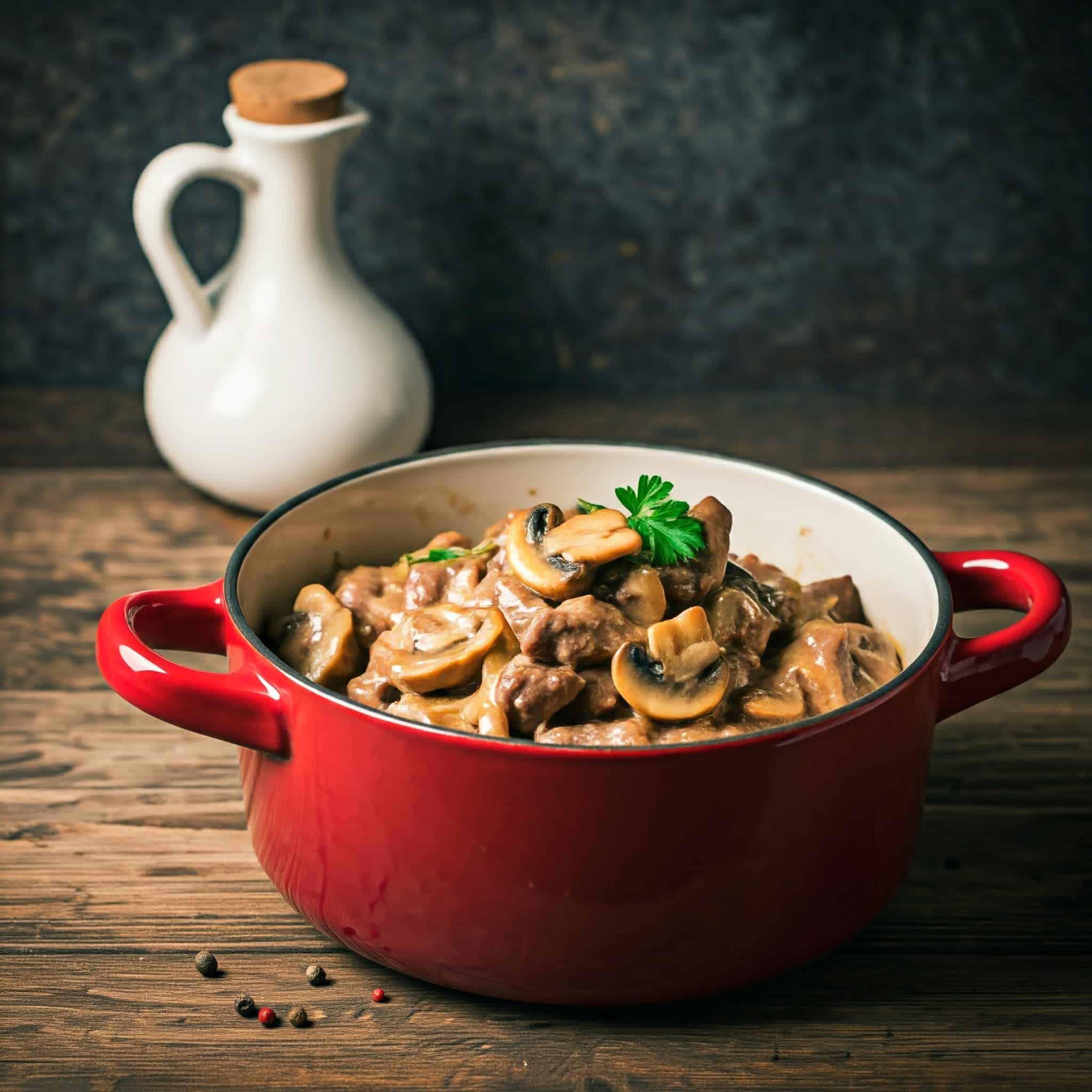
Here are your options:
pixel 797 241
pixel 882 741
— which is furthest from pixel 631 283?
pixel 882 741

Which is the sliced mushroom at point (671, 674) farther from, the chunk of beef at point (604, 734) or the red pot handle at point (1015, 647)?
the red pot handle at point (1015, 647)

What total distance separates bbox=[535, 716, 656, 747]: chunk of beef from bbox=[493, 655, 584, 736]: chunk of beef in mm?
13

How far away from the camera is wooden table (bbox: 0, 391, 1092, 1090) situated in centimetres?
101

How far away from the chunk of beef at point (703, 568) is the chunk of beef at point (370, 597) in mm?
239

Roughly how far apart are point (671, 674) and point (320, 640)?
34cm

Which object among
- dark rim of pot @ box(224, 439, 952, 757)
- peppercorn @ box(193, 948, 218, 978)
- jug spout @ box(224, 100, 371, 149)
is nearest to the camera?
dark rim of pot @ box(224, 439, 952, 757)

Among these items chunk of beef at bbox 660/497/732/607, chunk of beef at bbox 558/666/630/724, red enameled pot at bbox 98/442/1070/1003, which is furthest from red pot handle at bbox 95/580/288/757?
chunk of beef at bbox 660/497/732/607

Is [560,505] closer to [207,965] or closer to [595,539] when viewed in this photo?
[595,539]

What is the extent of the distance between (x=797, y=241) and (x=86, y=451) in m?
1.16

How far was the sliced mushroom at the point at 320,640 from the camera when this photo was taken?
1.17 metres

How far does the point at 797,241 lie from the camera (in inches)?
89.9

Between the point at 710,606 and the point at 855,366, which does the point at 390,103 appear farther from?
the point at 710,606

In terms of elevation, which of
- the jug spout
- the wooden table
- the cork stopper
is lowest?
the wooden table

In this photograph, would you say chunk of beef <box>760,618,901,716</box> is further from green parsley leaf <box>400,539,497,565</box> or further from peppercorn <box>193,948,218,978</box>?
peppercorn <box>193,948,218,978</box>
